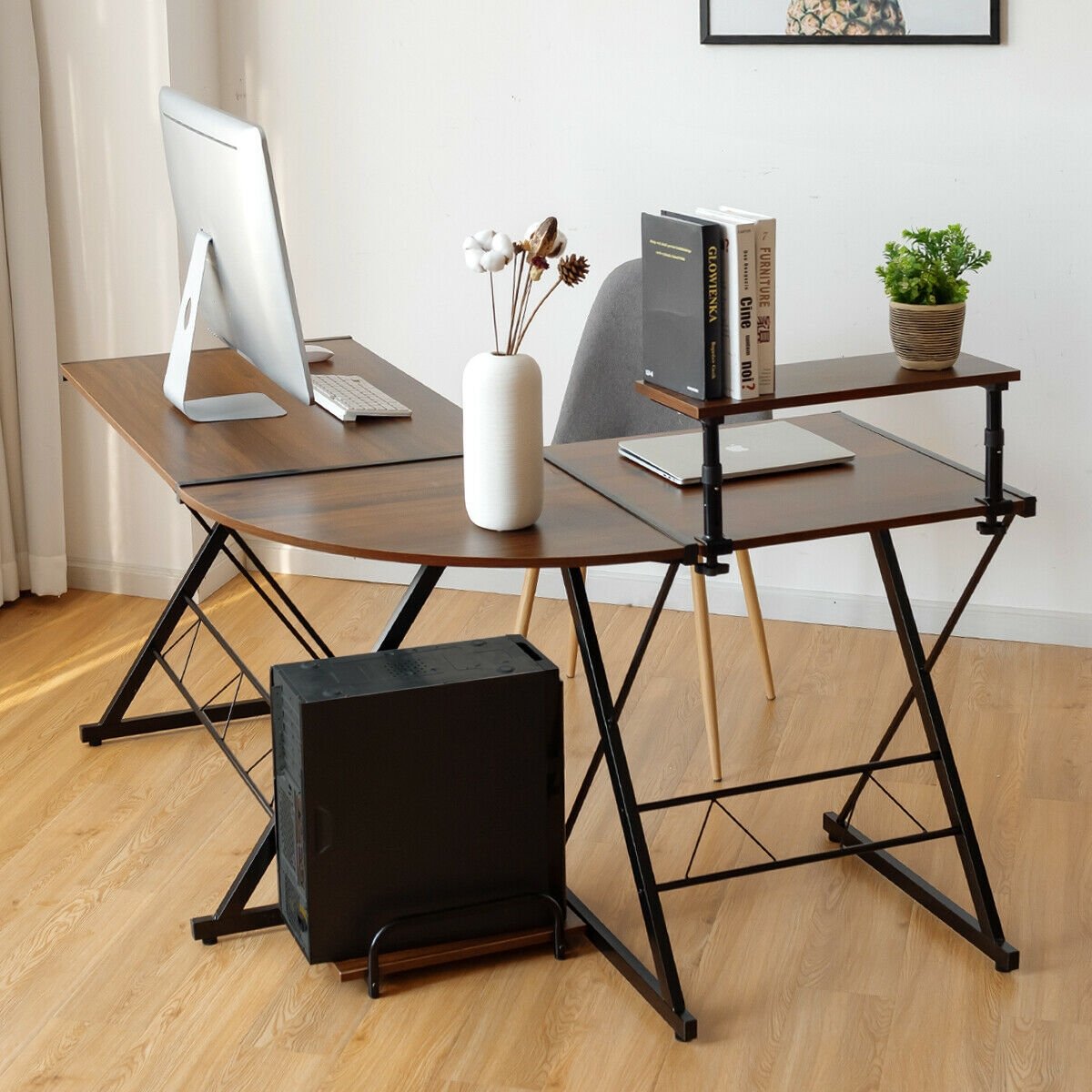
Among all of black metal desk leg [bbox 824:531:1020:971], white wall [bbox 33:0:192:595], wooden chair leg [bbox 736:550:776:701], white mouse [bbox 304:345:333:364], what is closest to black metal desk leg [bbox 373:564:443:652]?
black metal desk leg [bbox 824:531:1020:971]

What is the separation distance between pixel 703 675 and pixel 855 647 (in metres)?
0.70

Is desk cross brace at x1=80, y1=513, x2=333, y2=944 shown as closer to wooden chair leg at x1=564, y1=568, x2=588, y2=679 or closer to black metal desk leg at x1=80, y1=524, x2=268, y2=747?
black metal desk leg at x1=80, y1=524, x2=268, y2=747

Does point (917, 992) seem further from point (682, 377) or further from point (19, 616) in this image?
point (19, 616)

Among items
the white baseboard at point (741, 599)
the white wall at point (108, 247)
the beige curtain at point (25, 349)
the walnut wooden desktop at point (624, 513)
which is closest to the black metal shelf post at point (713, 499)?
the walnut wooden desktop at point (624, 513)

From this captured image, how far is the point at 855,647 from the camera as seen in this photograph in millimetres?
3457

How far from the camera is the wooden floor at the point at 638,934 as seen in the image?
2.07 m

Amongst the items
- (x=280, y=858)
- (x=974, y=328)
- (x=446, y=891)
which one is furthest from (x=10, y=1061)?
(x=974, y=328)

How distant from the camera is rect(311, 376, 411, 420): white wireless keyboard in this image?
8.43 ft

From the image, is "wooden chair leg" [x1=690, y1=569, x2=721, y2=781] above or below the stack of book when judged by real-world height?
below

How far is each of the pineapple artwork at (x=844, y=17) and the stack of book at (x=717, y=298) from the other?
1.44 meters

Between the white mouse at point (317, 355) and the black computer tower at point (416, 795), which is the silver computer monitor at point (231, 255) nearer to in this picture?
the white mouse at point (317, 355)

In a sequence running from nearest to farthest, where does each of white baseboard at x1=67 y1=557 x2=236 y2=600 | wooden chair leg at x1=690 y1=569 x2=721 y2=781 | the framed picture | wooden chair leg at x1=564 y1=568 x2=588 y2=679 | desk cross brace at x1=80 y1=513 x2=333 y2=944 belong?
desk cross brace at x1=80 y1=513 x2=333 y2=944 → wooden chair leg at x1=690 y1=569 x2=721 y2=781 → the framed picture → wooden chair leg at x1=564 y1=568 x2=588 y2=679 → white baseboard at x1=67 y1=557 x2=236 y2=600

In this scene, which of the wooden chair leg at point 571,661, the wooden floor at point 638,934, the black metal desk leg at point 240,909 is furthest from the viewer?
the wooden chair leg at point 571,661

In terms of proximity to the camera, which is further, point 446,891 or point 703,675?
point 703,675
